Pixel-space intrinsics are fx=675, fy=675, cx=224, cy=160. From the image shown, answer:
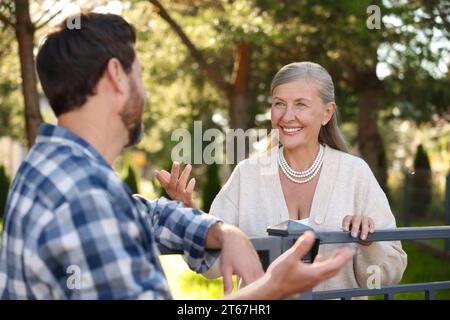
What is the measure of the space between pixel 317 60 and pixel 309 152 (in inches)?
449

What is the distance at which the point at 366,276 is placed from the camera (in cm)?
286

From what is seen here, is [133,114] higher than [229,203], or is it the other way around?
[133,114]

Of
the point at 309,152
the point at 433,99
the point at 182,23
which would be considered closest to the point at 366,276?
the point at 309,152

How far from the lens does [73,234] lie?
136cm

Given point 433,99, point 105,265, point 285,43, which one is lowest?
point 105,265

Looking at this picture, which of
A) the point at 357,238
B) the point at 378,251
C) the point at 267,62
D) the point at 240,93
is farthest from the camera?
the point at 267,62

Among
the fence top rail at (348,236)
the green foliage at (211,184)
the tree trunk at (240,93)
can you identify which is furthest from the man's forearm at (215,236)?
the green foliage at (211,184)

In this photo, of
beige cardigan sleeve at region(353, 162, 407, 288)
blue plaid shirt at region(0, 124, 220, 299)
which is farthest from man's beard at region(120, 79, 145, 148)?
beige cardigan sleeve at region(353, 162, 407, 288)

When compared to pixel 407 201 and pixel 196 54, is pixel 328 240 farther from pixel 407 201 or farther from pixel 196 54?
pixel 407 201

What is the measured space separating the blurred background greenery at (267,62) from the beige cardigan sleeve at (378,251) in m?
5.09

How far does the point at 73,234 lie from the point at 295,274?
19.2 inches

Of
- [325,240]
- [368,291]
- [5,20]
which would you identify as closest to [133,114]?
[325,240]

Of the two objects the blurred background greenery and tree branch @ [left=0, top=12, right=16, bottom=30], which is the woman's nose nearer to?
the blurred background greenery

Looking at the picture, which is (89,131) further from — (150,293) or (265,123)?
(265,123)
